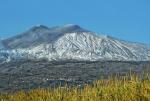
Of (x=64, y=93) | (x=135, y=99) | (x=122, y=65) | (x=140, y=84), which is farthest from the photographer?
(x=122, y=65)

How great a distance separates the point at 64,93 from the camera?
2236 cm

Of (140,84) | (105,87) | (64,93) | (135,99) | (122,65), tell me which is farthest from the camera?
(122,65)

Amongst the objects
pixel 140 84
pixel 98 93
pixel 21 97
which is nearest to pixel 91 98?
pixel 98 93

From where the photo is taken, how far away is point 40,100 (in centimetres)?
2141

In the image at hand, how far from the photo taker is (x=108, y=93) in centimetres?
1962

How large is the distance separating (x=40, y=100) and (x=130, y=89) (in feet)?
13.6

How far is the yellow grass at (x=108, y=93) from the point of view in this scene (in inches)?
713

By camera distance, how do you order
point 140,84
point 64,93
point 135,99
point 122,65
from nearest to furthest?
point 135,99 → point 140,84 → point 64,93 → point 122,65

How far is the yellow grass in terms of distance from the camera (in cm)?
1811

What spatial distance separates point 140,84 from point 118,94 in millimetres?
826

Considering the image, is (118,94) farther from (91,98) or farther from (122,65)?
(122,65)

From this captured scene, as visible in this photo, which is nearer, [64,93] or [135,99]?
[135,99]

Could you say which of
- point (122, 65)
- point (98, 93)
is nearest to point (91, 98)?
point (98, 93)

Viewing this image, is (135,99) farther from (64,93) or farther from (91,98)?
(64,93)
